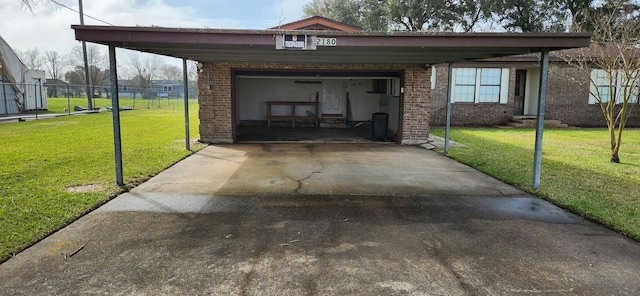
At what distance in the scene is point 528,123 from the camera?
1747 cm

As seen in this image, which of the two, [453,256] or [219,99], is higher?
[219,99]

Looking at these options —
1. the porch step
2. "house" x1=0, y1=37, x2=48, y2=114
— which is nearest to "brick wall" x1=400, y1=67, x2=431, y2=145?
the porch step

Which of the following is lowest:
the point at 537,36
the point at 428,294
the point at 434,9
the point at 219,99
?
the point at 428,294

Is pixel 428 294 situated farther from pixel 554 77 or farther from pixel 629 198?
pixel 554 77

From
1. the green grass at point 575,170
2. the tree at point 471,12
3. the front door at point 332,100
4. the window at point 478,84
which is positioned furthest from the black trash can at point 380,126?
the tree at point 471,12

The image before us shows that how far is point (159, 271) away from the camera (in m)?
3.52

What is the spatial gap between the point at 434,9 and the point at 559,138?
45.0 feet

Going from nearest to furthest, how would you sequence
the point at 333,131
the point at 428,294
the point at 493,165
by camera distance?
the point at 428,294, the point at 493,165, the point at 333,131

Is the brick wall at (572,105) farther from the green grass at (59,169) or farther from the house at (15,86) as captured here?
the house at (15,86)

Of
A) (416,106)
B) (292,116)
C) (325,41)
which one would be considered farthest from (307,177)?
(292,116)

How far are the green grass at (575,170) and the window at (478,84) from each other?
158 inches

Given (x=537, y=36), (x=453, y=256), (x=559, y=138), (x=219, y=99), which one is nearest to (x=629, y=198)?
(x=537, y=36)

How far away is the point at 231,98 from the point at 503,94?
11891 mm

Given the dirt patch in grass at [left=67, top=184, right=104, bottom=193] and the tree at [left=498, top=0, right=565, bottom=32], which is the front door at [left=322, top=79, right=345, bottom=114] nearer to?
the dirt patch in grass at [left=67, top=184, right=104, bottom=193]
